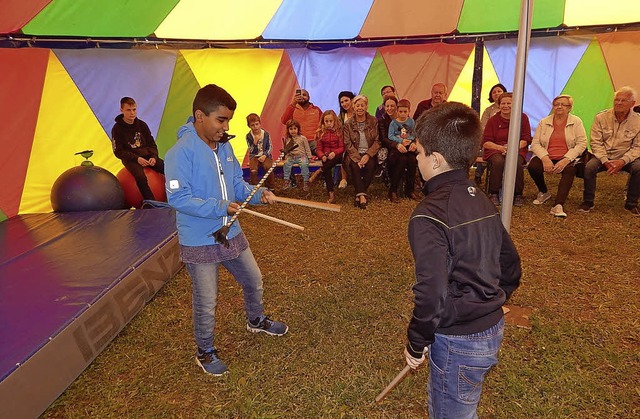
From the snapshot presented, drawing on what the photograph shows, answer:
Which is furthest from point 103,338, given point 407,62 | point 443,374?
point 407,62

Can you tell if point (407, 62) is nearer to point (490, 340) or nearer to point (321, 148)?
point (321, 148)

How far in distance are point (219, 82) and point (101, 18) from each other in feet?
7.13

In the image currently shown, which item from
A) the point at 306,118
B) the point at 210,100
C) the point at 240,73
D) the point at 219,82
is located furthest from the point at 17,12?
the point at 210,100

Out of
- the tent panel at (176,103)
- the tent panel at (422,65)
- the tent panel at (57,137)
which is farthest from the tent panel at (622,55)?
the tent panel at (57,137)

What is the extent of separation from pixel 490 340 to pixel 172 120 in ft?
23.6

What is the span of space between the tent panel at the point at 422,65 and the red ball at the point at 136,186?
16.9 feet

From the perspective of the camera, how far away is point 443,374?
5.39 ft

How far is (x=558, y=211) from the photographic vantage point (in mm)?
5684

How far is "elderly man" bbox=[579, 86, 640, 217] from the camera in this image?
5.60 m

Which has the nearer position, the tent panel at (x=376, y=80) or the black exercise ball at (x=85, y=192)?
the black exercise ball at (x=85, y=192)

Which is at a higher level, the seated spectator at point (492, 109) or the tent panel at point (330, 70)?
the tent panel at point (330, 70)

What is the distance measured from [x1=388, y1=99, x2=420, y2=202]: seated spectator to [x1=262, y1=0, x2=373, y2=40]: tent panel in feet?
7.86

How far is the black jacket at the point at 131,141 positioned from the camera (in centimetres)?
613

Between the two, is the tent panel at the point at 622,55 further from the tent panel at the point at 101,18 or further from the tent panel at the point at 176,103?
the tent panel at the point at 101,18
